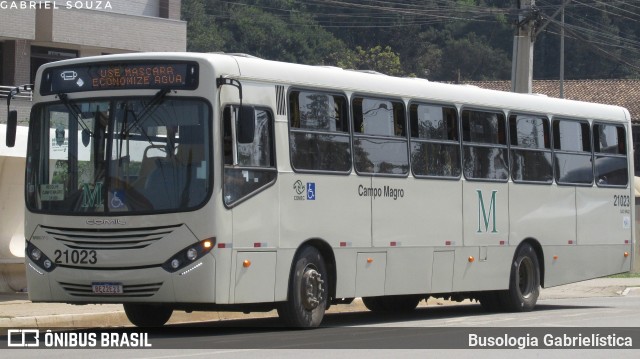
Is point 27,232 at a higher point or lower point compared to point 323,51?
lower

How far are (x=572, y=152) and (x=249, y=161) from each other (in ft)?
26.6

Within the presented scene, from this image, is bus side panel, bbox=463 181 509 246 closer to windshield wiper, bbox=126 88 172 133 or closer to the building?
windshield wiper, bbox=126 88 172 133

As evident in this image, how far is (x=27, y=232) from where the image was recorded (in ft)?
50.8

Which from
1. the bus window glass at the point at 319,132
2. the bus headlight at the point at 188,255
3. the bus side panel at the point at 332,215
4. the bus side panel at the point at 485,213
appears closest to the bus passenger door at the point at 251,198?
the bus side panel at the point at 332,215

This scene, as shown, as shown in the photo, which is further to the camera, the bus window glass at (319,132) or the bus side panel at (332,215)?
the bus window glass at (319,132)

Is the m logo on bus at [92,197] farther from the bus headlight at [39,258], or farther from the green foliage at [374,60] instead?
the green foliage at [374,60]

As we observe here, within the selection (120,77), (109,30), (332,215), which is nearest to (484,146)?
(332,215)

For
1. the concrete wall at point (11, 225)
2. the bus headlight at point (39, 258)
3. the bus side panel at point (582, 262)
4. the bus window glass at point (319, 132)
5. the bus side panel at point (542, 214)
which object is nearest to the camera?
the bus headlight at point (39, 258)

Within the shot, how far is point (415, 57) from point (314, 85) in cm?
7771

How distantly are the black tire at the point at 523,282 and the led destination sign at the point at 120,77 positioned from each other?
7.42m

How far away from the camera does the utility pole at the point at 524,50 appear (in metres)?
29.2

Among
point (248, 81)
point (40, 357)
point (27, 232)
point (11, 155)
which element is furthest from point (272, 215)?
point (11, 155)

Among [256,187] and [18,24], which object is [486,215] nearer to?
[256,187]

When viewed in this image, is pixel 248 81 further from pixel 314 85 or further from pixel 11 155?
pixel 11 155
